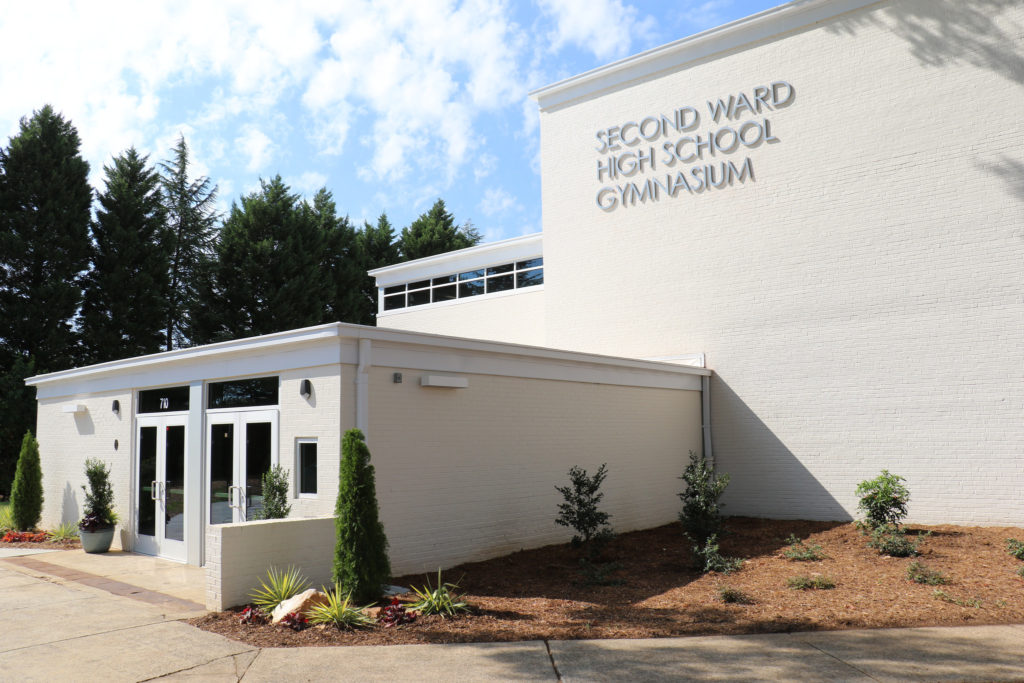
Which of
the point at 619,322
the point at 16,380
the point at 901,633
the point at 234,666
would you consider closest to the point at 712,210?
the point at 619,322

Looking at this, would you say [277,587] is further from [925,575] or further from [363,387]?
[925,575]

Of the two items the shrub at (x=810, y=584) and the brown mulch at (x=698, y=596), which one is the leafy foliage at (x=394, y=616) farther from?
the shrub at (x=810, y=584)

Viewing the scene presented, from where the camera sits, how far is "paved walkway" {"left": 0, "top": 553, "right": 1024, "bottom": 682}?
19.4ft

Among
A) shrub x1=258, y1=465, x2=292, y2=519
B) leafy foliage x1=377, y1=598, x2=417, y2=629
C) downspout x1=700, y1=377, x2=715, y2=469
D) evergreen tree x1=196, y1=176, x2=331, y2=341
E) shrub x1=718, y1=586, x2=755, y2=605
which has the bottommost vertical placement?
shrub x1=718, y1=586, x2=755, y2=605

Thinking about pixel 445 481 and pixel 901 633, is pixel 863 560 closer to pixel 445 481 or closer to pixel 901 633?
pixel 901 633

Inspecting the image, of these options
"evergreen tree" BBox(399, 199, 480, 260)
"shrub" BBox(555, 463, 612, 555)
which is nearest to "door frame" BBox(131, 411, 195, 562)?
"shrub" BBox(555, 463, 612, 555)

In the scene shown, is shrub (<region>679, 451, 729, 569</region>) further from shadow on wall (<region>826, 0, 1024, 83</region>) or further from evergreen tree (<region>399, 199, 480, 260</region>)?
evergreen tree (<region>399, 199, 480, 260</region>)

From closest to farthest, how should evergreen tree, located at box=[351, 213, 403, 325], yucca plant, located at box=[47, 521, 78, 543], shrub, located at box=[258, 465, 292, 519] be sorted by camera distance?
shrub, located at box=[258, 465, 292, 519] < yucca plant, located at box=[47, 521, 78, 543] < evergreen tree, located at box=[351, 213, 403, 325]

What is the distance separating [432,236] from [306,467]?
31709 mm

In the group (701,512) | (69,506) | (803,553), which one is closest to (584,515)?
(701,512)

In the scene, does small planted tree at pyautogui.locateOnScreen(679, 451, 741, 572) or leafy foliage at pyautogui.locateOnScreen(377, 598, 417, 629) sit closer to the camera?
leafy foliage at pyautogui.locateOnScreen(377, 598, 417, 629)

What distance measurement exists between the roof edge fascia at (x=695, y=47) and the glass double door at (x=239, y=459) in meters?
11.0

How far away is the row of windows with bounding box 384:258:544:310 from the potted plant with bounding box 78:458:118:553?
11.1 meters

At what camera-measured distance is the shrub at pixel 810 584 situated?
Result: 902cm
